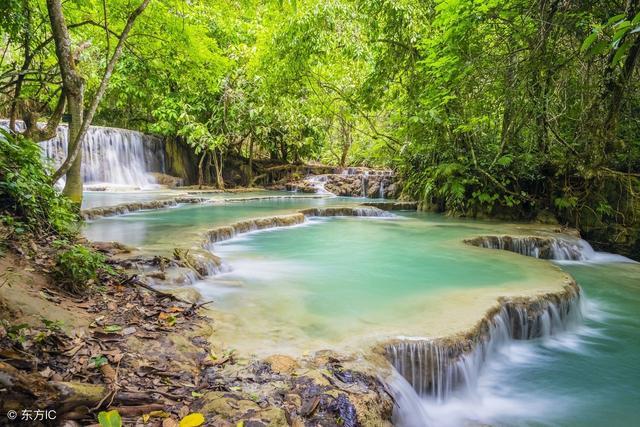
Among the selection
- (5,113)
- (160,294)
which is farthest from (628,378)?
(5,113)

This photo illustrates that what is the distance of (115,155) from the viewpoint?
19281 mm

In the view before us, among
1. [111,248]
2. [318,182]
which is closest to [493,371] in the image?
[111,248]

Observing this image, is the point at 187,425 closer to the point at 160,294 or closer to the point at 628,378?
the point at 160,294

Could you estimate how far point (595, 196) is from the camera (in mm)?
9805

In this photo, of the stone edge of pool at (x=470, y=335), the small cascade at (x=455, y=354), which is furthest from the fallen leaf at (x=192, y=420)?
the small cascade at (x=455, y=354)

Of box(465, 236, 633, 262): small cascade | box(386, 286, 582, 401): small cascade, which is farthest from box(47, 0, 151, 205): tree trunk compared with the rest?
box(465, 236, 633, 262): small cascade

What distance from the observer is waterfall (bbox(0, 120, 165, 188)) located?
690 inches

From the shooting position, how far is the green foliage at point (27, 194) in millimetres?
3938

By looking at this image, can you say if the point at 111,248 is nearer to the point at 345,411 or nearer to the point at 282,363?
the point at 282,363

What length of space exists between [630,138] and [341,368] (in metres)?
9.30

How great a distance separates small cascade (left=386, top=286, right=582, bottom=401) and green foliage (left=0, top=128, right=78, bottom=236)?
11.6 ft

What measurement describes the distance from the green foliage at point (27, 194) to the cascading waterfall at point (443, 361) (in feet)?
11.5

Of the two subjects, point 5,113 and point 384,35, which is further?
point 5,113

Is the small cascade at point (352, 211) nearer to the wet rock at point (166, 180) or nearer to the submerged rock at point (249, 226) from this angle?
the submerged rock at point (249, 226)
